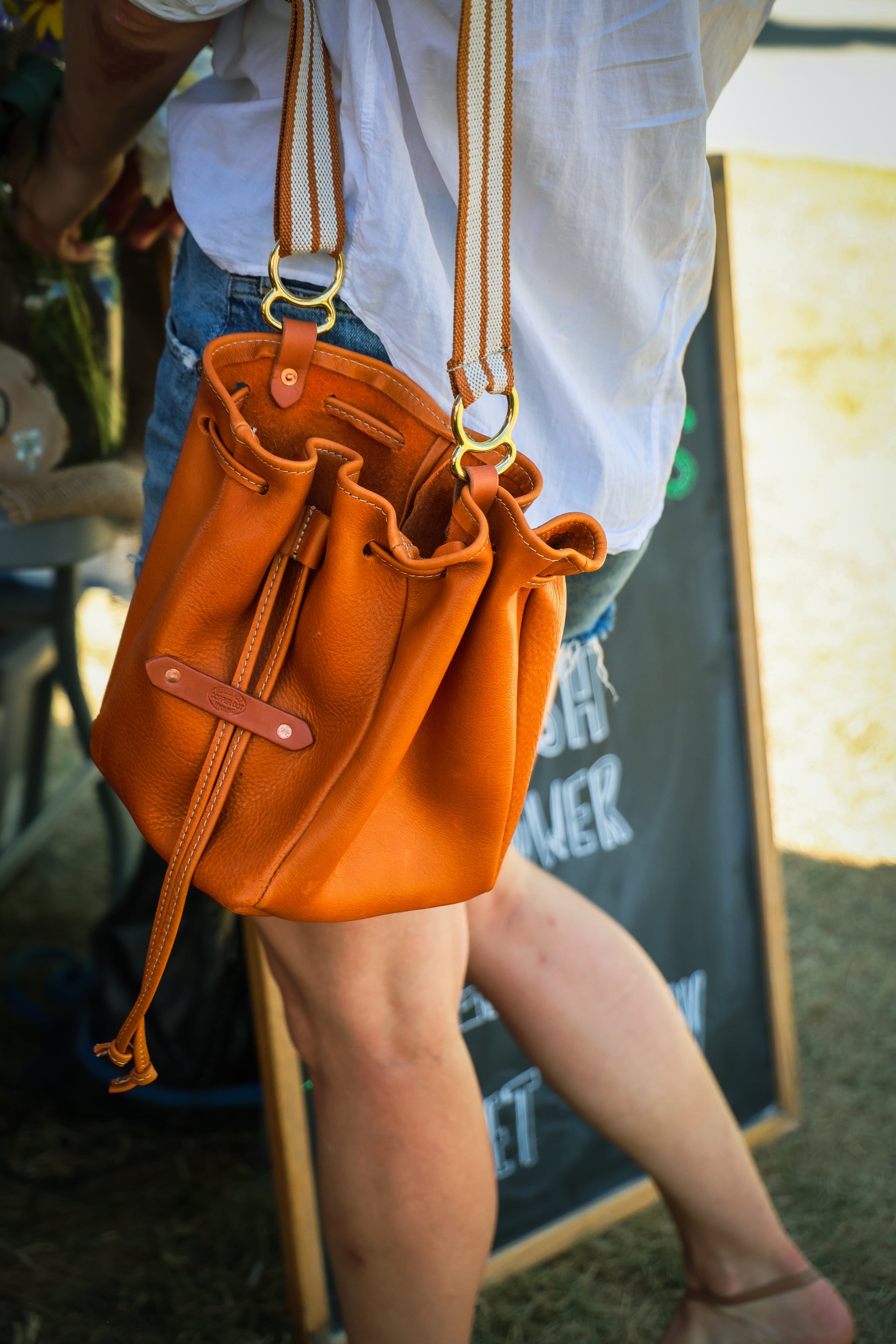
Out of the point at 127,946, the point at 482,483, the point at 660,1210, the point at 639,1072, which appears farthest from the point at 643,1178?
the point at 482,483

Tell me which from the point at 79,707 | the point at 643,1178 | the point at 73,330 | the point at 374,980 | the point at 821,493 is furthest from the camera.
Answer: the point at 821,493

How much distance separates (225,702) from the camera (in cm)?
61

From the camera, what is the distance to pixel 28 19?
1032 mm

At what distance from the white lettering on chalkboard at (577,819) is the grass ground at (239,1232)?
469 millimetres

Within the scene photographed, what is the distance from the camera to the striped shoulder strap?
546 mm

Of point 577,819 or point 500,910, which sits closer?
point 500,910

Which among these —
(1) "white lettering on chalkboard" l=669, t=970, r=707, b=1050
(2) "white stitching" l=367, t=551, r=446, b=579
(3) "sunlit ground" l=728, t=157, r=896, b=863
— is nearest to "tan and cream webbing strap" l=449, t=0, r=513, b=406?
(2) "white stitching" l=367, t=551, r=446, b=579

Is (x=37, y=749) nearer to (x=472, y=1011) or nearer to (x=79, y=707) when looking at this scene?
(x=79, y=707)

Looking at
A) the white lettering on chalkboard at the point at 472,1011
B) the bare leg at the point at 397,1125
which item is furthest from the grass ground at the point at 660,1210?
the bare leg at the point at 397,1125

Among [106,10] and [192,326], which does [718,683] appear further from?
[106,10]

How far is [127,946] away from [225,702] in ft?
2.66

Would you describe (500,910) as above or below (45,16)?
below

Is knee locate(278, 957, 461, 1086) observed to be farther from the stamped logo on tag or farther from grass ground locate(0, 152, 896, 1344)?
grass ground locate(0, 152, 896, 1344)

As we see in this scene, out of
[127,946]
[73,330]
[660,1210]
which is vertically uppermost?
[73,330]
